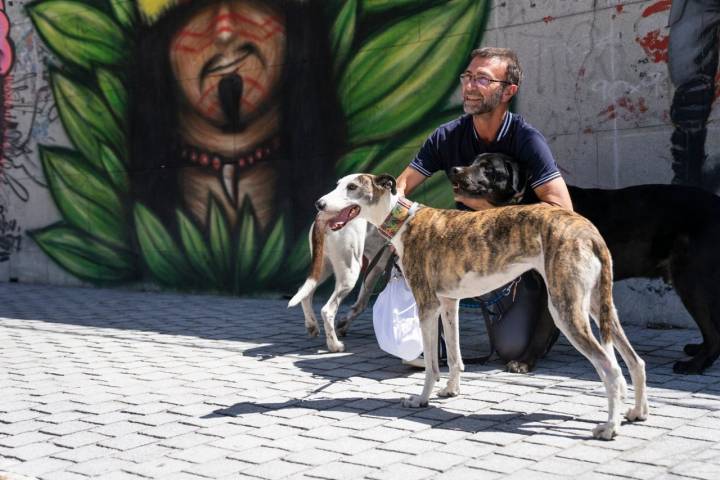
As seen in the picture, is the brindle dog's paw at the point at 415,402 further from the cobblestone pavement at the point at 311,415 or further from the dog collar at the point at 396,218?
the dog collar at the point at 396,218

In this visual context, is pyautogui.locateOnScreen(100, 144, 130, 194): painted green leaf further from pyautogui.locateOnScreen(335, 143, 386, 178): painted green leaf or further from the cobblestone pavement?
the cobblestone pavement

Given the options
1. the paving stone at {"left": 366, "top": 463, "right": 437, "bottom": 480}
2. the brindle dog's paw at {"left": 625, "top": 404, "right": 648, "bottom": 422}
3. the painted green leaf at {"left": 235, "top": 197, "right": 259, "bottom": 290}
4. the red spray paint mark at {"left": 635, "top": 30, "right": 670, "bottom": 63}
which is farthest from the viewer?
the painted green leaf at {"left": 235, "top": 197, "right": 259, "bottom": 290}

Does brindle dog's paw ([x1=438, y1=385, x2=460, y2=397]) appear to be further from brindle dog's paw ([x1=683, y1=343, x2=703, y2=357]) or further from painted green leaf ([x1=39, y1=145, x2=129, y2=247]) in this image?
painted green leaf ([x1=39, y1=145, x2=129, y2=247])

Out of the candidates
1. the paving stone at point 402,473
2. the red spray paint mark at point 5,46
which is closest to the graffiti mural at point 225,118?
the red spray paint mark at point 5,46

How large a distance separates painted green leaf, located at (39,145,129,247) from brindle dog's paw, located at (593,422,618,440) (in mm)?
8235

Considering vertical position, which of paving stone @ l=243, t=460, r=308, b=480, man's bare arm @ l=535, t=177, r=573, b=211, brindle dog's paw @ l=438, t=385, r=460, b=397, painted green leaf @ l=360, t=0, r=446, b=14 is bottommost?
Answer: paving stone @ l=243, t=460, r=308, b=480

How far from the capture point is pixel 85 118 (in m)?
11.3

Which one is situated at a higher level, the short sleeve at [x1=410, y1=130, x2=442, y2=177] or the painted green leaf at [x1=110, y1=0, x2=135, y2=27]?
the painted green leaf at [x1=110, y1=0, x2=135, y2=27]

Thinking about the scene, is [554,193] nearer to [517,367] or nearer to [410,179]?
[410,179]

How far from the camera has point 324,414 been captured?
4574mm

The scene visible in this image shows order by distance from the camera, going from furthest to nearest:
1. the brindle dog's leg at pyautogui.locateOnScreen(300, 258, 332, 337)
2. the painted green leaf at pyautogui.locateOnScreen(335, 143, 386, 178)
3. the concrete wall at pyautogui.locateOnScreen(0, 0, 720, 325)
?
1. the painted green leaf at pyautogui.locateOnScreen(335, 143, 386, 178)
2. the concrete wall at pyautogui.locateOnScreen(0, 0, 720, 325)
3. the brindle dog's leg at pyautogui.locateOnScreen(300, 258, 332, 337)

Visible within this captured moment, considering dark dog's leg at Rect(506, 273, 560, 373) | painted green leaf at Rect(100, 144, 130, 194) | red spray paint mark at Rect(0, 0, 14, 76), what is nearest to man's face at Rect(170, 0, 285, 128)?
painted green leaf at Rect(100, 144, 130, 194)

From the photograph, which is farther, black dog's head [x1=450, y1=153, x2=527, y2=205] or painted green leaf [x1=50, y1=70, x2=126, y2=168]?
painted green leaf [x1=50, y1=70, x2=126, y2=168]

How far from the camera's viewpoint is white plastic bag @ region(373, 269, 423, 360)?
540 cm
